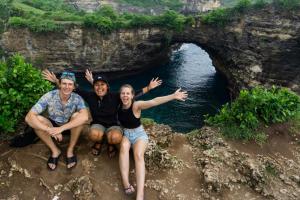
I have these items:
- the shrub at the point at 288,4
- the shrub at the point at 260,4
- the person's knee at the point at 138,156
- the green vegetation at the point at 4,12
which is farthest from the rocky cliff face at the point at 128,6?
the person's knee at the point at 138,156

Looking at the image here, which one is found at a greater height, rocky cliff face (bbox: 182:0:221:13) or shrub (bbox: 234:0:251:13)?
shrub (bbox: 234:0:251:13)

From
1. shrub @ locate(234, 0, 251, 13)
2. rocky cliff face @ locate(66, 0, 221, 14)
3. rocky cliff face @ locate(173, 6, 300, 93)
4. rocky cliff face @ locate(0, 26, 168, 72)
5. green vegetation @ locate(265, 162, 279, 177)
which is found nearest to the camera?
green vegetation @ locate(265, 162, 279, 177)

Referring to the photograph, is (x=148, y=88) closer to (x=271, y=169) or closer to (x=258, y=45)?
(x=271, y=169)

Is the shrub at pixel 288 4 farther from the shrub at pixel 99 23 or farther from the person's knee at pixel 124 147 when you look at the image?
the person's knee at pixel 124 147

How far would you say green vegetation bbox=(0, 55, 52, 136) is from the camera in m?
7.44

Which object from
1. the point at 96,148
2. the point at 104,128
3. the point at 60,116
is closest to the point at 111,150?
the point at 96,148

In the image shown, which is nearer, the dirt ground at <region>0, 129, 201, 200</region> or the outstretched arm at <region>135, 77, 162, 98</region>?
the dirt ground at <region>0, 129, 201, 200</region>

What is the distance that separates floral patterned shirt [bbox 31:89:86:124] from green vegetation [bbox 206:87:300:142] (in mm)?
4277

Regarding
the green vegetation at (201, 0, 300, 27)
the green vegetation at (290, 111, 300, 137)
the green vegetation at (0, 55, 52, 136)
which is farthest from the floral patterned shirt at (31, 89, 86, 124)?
the green vegetation at (201, 0, 300, 27)

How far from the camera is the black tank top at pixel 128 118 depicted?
697 centimetres

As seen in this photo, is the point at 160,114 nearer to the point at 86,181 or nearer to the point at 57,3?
the point at 86,181

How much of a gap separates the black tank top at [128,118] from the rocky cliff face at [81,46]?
28.0m

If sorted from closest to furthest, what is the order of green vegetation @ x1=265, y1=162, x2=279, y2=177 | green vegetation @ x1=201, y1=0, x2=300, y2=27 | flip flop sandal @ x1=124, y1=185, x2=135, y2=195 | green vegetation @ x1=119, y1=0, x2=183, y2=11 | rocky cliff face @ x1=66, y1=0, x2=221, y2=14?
1. flip flop sandal @ x1=124, y1=185, x2=135, y2=195
2. green vegetation @ x1=265, y1=162, x2=279, y2=177
3. green vegetation @ x1=201, y1=0, x2=300, y2=27
4. rocky cliff face @ x1=66, y1=0, x2=221, y2=14
5. green vegetation @ x1=119, y1=0, x2=183, y2=11

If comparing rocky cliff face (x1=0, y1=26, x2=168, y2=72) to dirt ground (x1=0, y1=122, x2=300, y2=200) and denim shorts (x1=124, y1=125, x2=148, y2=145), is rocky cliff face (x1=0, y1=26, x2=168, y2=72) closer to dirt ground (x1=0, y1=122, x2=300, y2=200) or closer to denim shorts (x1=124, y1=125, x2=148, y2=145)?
dirt ground (x1=0, y1=122, x2=300, y2=200)
